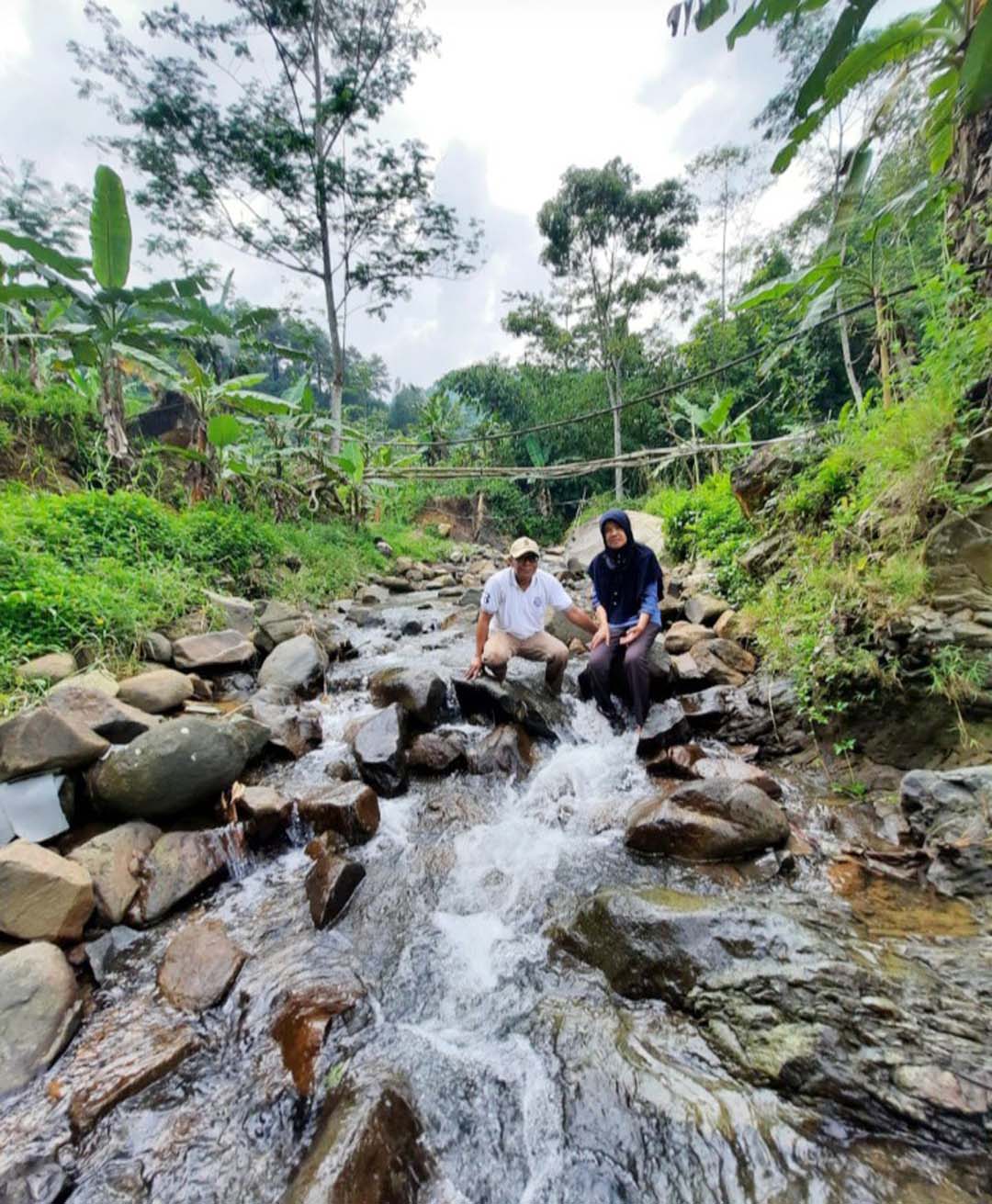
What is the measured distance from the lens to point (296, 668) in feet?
14.9

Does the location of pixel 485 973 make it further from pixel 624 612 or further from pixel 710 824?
pixel 624 612

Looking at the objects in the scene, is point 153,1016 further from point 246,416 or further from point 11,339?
point 11,339

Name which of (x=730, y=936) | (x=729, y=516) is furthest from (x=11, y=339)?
(x=730, y=936)

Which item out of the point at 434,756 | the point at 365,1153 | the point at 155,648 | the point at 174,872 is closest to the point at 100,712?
the point at 174,872

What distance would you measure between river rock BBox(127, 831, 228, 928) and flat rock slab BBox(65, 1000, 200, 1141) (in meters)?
0.45

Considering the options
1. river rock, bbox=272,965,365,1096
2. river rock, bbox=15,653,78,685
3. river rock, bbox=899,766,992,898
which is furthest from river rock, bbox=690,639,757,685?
river rock, bbox=15,653,78,685

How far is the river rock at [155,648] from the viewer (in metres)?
3.94

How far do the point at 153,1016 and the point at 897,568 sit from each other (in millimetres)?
4189

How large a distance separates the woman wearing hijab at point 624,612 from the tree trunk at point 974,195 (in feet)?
8.18

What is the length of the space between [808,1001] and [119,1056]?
2325 mm

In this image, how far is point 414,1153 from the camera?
1453mm

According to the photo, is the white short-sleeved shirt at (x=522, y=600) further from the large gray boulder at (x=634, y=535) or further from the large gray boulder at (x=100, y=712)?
the large gray boulder at (x=634, y=535)

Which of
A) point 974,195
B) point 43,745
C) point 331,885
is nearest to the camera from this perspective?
point 331,885

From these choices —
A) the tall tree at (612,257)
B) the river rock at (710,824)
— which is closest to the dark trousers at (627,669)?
the river rock at (710,824)
